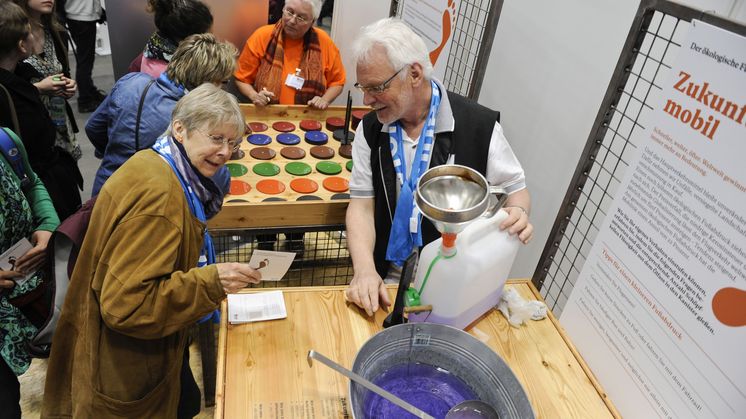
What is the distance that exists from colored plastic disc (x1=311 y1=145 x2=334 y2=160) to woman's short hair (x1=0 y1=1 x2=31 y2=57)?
1280mm

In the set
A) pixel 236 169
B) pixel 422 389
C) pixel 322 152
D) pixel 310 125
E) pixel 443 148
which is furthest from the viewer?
pixel 310 125

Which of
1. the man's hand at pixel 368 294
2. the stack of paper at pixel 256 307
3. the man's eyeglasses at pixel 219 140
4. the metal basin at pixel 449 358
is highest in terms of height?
the man's eyeglasses at pixel 219 140

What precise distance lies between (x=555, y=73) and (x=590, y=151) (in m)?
1.00

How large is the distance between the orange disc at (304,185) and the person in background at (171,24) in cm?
90

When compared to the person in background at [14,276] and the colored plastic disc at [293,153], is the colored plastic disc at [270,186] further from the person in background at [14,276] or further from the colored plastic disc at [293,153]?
the person in background at [14,276]

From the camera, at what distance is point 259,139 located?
259cm

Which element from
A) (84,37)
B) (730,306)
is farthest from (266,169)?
(84,37)

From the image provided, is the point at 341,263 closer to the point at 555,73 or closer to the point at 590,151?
the point at 555,73

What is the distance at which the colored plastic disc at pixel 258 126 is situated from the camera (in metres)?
2.70

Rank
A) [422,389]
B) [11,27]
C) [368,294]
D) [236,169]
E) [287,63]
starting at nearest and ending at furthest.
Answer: [422,389] → [368,294] → [11,27] → [236,169] → [287,63]

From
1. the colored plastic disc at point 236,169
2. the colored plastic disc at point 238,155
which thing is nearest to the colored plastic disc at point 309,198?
the colored plastic disc at point 236,169

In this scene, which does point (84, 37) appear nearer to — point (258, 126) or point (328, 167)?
point (258, 126)

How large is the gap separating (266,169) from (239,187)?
196 mm

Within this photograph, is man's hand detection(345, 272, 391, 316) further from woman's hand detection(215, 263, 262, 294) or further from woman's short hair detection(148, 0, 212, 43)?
woman's short hair detection(148, 0, 212, 43)
